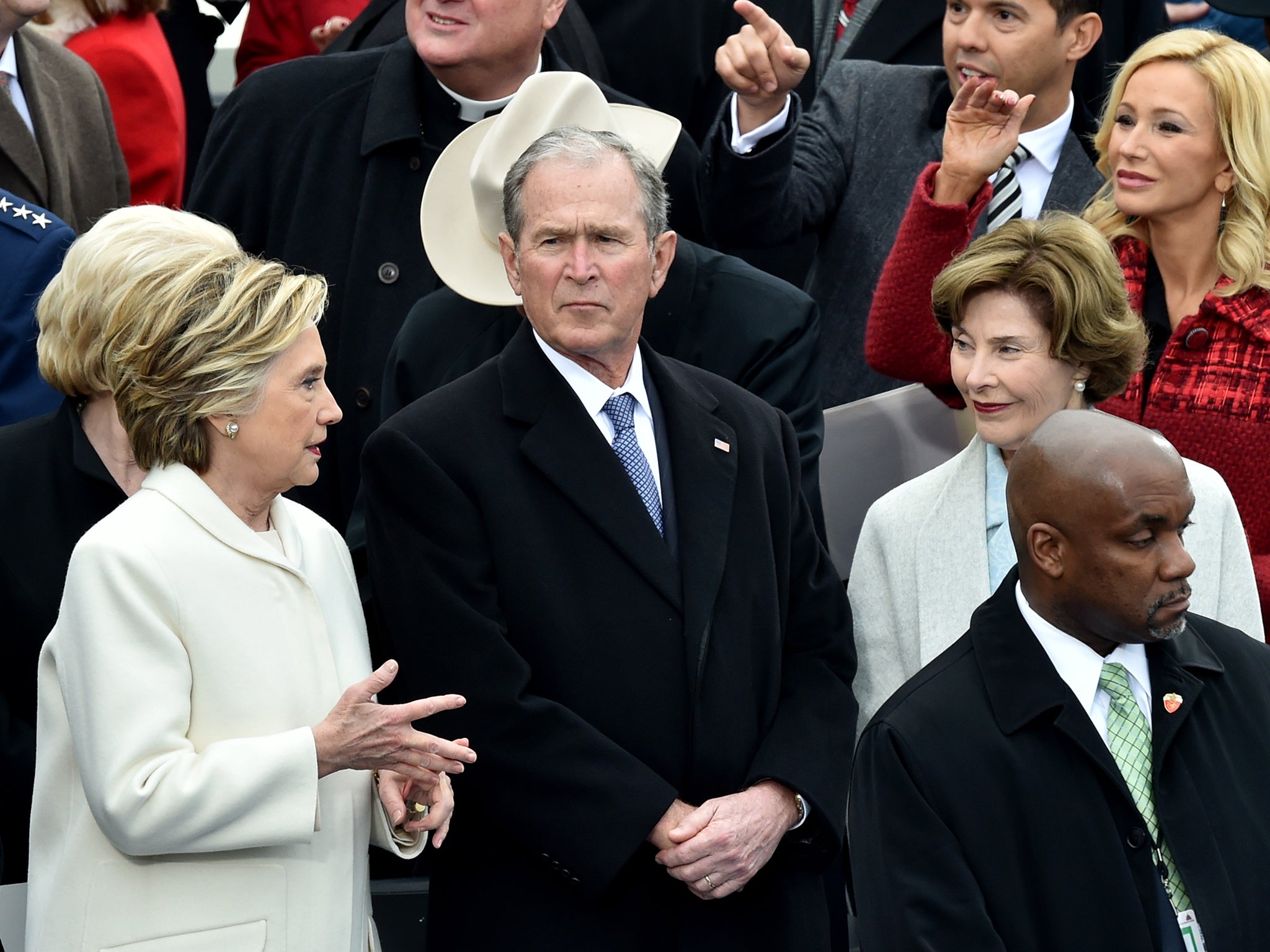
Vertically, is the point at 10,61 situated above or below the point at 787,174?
below

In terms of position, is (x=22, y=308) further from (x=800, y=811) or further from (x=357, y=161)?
(x=800, y=811)

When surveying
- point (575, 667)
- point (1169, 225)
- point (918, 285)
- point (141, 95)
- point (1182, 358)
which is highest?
point (1169, 225)

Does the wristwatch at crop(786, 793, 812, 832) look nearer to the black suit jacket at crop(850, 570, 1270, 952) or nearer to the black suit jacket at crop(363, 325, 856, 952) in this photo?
the black suit jacket at crop(363, 325, 856, 952)

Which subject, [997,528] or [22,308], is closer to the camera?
[997,528]

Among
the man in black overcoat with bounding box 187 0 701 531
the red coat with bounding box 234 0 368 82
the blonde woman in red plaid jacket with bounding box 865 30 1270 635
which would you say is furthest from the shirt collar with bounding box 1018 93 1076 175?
the red coat with bounding box 234 0 368 82

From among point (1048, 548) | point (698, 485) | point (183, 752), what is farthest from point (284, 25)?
point (1048, 548)

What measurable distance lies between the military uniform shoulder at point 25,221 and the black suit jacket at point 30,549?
0.73 meters

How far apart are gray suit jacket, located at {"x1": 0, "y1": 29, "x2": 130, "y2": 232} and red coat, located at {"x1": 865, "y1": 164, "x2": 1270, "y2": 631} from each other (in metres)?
2.09

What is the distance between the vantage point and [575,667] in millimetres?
3219

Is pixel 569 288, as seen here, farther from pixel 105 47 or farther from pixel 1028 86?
pixel 105 47

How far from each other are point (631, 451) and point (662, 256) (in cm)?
41

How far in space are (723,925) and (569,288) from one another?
3.97 ft

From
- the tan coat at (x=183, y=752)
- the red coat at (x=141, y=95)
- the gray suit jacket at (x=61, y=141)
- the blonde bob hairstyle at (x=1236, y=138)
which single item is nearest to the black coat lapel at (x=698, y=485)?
the tan coat at (x=183, y=752)

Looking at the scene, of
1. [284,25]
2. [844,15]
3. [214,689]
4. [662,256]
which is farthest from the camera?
[284,25]
